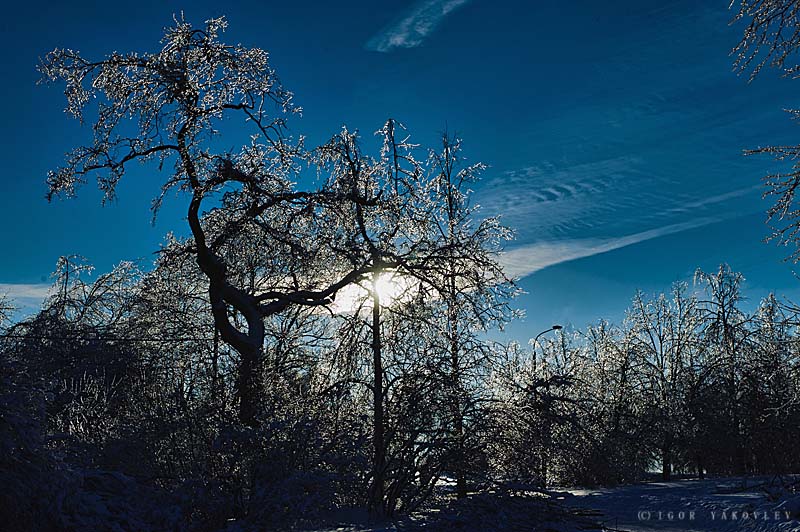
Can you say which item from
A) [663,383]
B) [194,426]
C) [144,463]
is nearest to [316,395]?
[194,426]

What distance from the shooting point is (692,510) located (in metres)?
9.73

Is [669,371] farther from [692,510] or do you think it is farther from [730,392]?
[692,510]

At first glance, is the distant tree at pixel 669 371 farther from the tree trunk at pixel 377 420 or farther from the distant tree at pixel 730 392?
the tree trunk at pixel 377 420

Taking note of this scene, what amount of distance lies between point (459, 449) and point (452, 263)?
424 centimetres

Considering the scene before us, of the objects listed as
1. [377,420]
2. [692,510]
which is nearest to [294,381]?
[377,420]

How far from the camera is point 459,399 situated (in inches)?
397

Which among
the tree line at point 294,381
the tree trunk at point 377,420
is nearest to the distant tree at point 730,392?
the tree line at point 294,381

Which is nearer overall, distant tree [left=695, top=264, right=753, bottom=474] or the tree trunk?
the tree trunk

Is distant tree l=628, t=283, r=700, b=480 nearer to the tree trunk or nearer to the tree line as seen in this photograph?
the tree line

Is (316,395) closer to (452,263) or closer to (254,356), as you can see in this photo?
(254,356)

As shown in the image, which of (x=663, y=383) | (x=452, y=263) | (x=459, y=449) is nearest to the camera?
(x=459, y=449)

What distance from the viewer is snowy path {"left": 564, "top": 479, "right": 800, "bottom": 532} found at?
26.5 ft

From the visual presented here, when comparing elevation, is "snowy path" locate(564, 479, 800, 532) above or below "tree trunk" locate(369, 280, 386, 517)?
below

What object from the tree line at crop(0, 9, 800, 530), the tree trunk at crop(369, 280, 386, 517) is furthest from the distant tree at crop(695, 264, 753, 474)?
the tree trunk at crop(369, 280, 386, 517)
